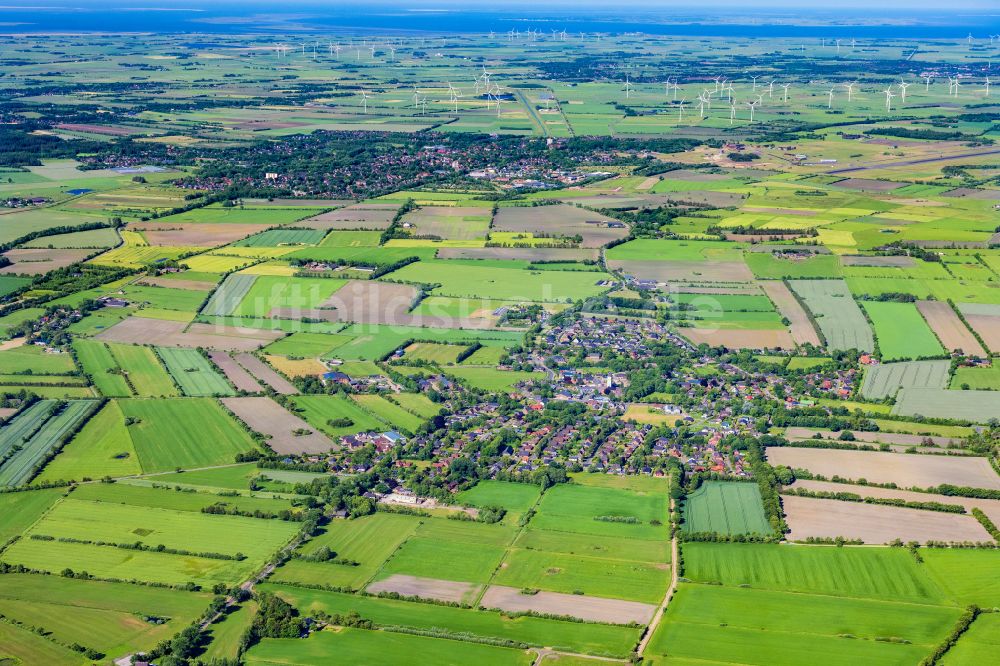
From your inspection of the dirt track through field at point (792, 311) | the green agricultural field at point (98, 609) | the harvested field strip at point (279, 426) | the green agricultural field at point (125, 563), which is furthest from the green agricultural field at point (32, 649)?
the dirt track through field at point (792, 311)

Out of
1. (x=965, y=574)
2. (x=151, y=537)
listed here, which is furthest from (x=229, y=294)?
(x=965, y=574)

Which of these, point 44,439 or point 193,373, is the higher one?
point 193,373

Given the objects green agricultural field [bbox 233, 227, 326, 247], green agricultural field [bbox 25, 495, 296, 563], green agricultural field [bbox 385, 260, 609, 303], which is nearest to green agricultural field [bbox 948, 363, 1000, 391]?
green agricultural field [bbox 385, 260, 609, 303]

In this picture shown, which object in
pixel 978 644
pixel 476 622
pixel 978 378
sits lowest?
pixel 476 622

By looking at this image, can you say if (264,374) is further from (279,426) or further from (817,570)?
(817,570)

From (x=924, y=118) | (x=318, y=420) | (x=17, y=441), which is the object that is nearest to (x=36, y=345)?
(x=17, y=441)

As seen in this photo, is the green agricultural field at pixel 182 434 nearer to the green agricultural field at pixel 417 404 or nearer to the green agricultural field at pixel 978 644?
the green agricultural field at pixel 417 404

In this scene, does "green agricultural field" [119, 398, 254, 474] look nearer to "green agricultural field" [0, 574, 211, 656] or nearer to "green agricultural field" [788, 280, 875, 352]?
"green agricultural field" [0, 574, 211, 656]

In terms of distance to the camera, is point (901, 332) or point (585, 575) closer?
point (585, 575)
